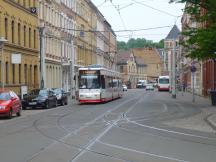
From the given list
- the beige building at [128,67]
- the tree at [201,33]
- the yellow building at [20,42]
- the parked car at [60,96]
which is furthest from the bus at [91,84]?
the beige building at [128,67]

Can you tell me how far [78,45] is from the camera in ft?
281

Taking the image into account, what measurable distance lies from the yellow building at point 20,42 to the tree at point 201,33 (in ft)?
39.3

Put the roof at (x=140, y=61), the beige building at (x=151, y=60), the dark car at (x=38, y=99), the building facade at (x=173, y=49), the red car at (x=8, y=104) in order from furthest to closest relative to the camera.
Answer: the beige building at (x=151, y=60) → the roof at (x=140, y=61) → the building facade at (x=173, y=49) → the dark car at (x=38, y=99) → the red car at (x=8, y=104)

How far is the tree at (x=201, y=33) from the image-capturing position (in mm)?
34812

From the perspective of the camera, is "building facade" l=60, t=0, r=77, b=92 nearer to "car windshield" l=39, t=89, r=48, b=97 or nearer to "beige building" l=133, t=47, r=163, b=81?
"car windshield" l=39, t=89, r=48, b=97

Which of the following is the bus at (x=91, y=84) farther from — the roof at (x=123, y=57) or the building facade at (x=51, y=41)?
the roof at (x=123, y=57)

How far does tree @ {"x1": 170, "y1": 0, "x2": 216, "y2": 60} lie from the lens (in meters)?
34.8

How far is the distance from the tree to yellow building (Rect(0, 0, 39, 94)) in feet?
39.3

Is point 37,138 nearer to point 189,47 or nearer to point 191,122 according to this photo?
point 191,122

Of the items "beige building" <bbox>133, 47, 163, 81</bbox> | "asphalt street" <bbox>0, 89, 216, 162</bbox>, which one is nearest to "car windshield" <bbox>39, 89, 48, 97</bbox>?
"asphalt street" <bbox>0, 89, 216, 162</bbox>

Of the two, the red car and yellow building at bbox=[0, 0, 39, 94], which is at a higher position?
yellow building at bbox=[0, 0, 39, 94]

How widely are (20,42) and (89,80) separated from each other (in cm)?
1101

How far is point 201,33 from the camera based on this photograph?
35.2m

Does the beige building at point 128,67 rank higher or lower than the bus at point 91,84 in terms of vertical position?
higher
